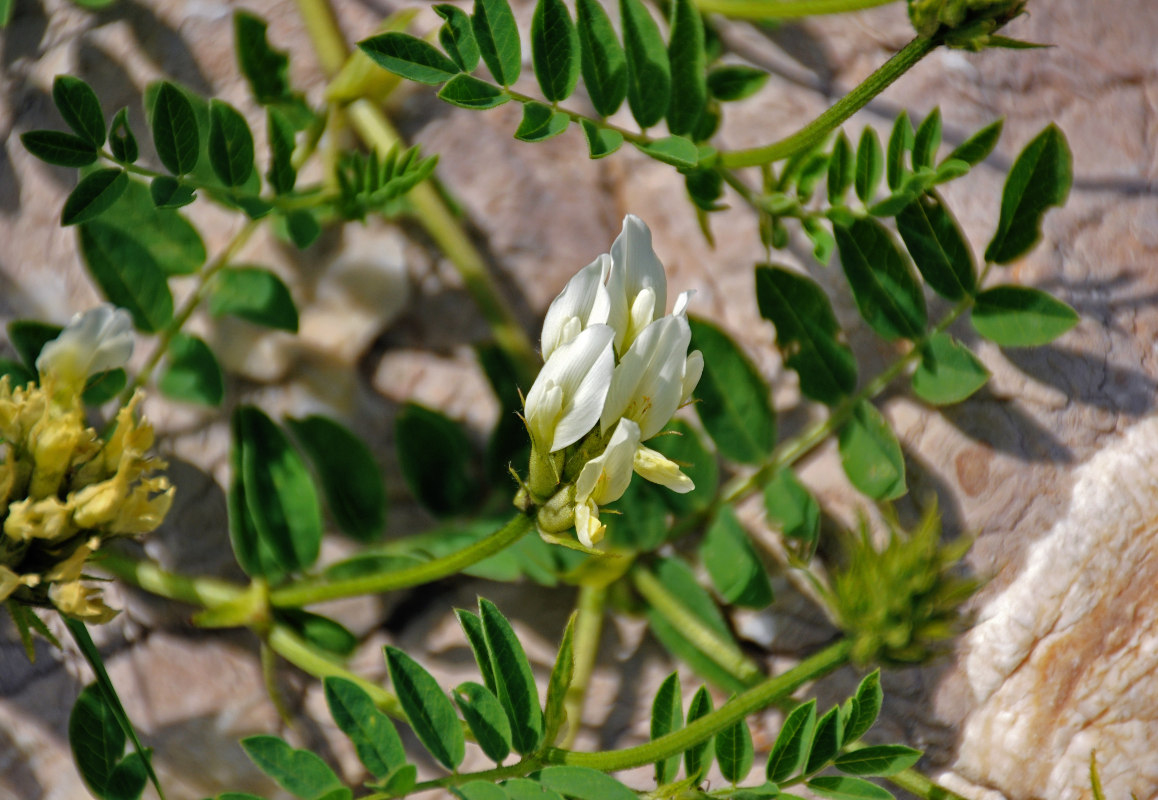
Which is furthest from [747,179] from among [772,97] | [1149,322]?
[1149,322]

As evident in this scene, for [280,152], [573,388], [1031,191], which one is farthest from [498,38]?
[1031,191]

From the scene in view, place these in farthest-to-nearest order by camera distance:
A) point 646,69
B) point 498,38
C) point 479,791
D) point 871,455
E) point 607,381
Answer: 1. point 871,455
2. point 646,69
3. point 498,38
4. point 479,791
5. point 607,381

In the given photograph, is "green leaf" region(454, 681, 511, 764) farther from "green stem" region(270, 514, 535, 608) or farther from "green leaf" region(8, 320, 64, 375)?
"green leaf" region(8, 320, 64, 375)

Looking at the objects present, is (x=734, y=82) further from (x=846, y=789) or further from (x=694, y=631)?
(x=846, y=789)

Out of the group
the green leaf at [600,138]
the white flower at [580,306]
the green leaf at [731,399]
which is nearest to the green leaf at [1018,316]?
the green leaf at [731,399]

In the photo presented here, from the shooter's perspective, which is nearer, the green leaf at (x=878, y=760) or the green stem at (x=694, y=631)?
the green leaf at (x=878, y=760)

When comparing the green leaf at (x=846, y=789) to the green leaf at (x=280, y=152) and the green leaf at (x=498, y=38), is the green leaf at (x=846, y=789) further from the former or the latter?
the green leaf at (x=280, y=152)
